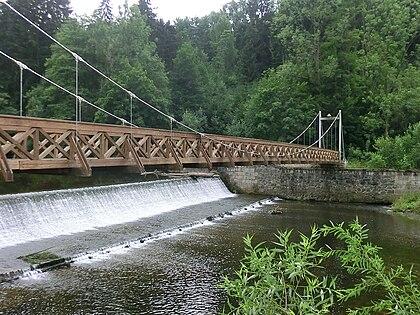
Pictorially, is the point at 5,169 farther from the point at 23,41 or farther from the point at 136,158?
the point at 23,41

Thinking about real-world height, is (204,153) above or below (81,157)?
below

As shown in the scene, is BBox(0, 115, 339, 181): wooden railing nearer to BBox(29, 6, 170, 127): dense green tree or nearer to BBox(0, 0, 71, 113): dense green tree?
BBox(29, 6, 170, 127): dense green tree

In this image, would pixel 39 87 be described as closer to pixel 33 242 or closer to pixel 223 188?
pixel 223 188

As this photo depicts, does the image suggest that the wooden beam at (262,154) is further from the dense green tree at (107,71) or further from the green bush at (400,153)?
the dense green tree at (107,71)

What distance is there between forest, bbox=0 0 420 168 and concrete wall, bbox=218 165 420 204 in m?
4.79

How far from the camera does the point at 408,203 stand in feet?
67.1

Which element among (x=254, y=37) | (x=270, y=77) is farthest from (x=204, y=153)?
(x=254, y=37)

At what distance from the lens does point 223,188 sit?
2391 cm

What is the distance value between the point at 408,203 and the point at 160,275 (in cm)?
1483

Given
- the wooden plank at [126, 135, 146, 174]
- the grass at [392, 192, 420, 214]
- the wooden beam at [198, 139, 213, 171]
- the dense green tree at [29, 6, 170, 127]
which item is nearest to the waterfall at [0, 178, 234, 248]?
the wooden beam at [198, 139, 213, 171]

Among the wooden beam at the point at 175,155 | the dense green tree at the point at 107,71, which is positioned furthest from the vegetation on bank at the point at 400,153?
the wooden beam at the point at 175,155

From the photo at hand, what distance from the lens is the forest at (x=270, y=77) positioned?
31438mm

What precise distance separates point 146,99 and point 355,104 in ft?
44.9

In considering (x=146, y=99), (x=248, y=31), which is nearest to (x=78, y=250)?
(x=146, y=99)
